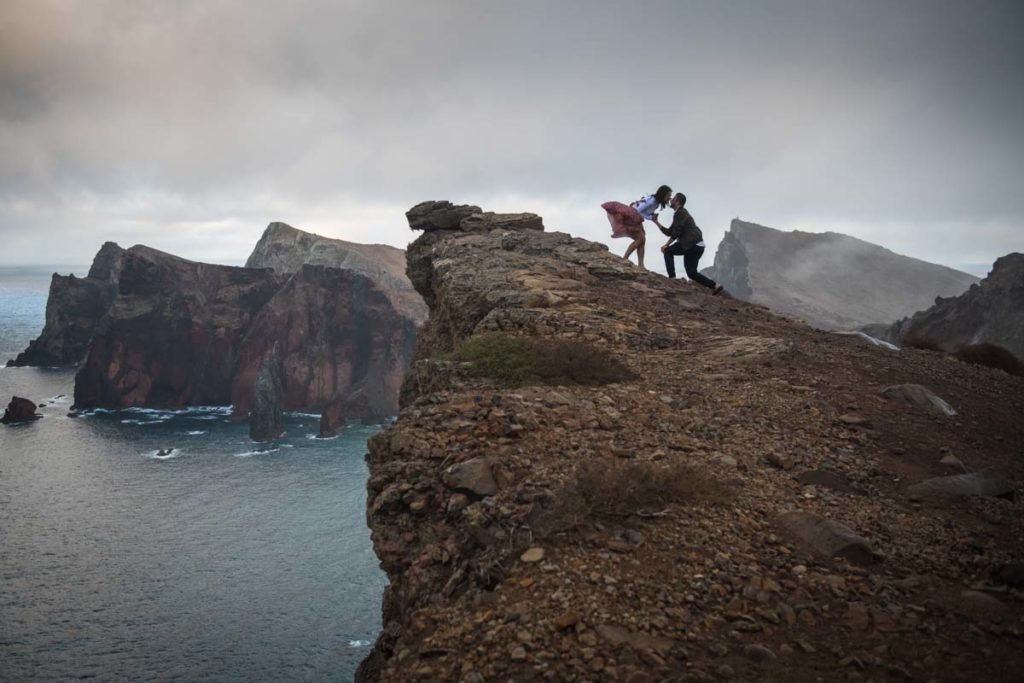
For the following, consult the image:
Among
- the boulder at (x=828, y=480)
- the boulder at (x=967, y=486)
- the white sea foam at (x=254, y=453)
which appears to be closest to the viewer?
the boulder at (x=967, y=486)

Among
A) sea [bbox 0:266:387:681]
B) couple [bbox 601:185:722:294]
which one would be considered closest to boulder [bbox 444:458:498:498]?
couple [bbox 601:185:722:294]

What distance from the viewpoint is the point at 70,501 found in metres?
87.6

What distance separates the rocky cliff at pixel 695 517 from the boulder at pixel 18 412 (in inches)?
6487

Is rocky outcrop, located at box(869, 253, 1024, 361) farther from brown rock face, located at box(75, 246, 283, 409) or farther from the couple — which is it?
brown rock face, located at box(75, 246, 283, 409)

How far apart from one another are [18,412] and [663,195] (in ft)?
545

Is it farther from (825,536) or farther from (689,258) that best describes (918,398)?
(689,258)

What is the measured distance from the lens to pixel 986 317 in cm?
8994

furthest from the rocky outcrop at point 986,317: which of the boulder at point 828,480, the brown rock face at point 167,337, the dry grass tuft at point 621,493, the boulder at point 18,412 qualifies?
the boulder at point 18,412

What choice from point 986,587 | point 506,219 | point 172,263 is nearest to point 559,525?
point 986,587

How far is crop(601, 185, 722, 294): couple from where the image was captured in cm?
2133

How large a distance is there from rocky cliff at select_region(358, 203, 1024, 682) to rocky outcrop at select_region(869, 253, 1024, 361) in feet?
274

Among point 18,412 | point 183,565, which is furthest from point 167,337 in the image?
point 183,565

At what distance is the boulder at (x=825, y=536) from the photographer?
24.1 feet

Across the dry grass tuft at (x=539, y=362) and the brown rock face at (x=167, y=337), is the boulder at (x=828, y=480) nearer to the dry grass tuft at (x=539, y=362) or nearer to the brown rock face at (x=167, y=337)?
the dry grass tuft at (x=539, y=362)
